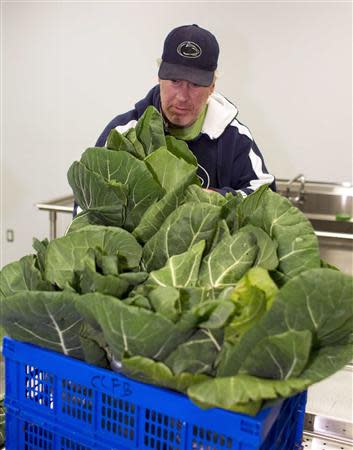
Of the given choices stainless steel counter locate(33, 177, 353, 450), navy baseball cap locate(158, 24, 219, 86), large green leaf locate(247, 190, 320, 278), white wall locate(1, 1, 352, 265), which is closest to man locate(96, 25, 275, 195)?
navy baseball cap locate(158, 24, 219, 86)

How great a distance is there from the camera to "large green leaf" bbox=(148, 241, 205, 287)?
899 mm

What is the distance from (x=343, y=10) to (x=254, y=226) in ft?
7.94

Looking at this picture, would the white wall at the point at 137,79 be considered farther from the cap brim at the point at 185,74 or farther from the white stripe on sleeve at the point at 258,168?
the cap brim at the point at 185,74

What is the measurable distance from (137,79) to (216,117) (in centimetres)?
168

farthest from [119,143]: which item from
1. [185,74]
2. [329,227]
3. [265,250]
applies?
[329,227]

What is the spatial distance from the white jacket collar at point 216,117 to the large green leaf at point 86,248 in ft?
3.41

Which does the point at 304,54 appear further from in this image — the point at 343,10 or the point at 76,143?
the point at 76,143

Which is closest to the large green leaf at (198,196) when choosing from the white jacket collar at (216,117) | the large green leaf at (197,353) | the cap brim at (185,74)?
the large green leaf at (197,353)

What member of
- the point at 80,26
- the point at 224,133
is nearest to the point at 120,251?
the point at 224,133

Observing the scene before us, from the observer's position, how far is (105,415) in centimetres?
87

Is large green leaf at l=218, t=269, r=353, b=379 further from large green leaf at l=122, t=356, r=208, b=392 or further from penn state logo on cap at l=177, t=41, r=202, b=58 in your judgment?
penn state logo on cap at l=177, t=41, r=202, b=58

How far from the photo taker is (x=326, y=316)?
0.79 m

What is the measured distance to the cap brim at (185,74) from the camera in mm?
1770

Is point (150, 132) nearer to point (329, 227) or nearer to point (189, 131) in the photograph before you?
point (189, 131)
